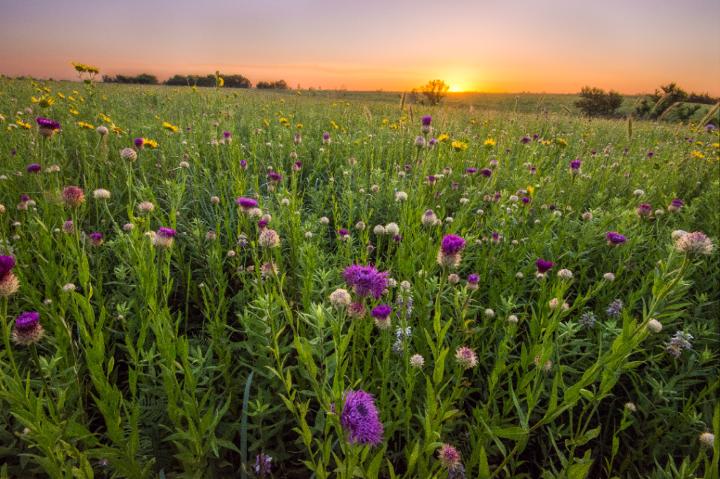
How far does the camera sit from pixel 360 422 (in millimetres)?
990

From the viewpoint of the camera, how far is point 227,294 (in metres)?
2.47

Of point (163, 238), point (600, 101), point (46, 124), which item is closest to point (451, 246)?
point (163, 238)

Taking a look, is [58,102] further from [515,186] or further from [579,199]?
[579,199]

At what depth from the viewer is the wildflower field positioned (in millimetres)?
1220

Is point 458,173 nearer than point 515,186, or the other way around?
point 515,186

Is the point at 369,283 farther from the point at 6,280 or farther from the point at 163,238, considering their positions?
the point at 6,280

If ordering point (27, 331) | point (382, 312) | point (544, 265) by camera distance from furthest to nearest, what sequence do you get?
point (544, 265) → point (382, 312) → point (27, 331)

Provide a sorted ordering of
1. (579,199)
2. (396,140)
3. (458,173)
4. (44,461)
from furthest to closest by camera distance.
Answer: (396,140) < (458,173) < (579,199) < (44,461)

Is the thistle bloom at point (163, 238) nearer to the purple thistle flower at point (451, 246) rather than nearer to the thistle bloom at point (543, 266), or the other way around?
the purple thistle flower at point (451, 246)

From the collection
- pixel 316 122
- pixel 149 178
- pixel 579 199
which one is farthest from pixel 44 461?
pixel 316 122

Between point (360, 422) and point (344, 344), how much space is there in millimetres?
226

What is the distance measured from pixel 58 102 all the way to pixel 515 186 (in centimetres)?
691

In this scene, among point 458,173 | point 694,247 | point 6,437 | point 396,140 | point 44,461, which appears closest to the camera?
point 44,461

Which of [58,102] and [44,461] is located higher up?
[58,102]
